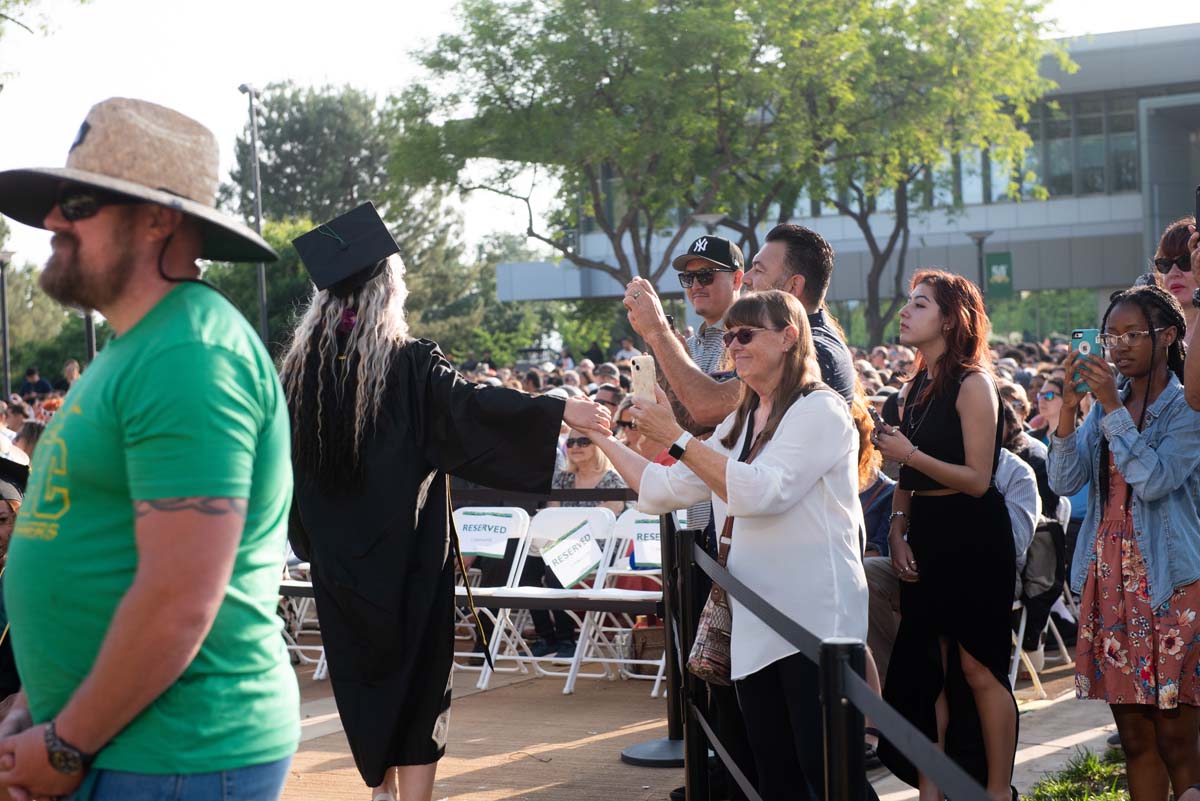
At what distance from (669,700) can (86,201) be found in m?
4.76

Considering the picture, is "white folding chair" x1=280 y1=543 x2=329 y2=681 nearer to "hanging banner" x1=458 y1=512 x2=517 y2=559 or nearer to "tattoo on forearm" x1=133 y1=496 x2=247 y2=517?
"hanging banner" x1=458 y1=512 x2=517 y2=559

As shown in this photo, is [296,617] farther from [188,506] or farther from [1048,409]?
[188,506]

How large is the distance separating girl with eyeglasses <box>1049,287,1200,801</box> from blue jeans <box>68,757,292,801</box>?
329 centimetres

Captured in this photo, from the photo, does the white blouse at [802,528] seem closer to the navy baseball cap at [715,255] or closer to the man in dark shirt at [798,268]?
the man in dark shirt at [798,268]

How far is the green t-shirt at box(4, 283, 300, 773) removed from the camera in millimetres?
2104

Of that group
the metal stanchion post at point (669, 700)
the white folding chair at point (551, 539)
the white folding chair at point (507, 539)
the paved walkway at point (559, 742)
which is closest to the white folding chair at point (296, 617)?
the white folding chair at point (507, 539)

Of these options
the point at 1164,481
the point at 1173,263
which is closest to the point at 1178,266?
the point at 1173,263

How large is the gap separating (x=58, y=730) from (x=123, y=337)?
0.63 meters

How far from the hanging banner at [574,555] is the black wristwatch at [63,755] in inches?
253

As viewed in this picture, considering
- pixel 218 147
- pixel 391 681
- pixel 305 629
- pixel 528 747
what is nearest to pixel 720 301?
pixel 391 681

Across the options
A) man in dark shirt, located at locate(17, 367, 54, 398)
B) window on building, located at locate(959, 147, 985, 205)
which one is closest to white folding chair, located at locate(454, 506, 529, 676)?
man in dark shirt, located at locate(17, 367, 54, 398)

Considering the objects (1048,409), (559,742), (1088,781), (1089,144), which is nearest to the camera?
(1088,781)

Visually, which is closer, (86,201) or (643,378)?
(86,201)

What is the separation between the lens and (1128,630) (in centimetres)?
462
